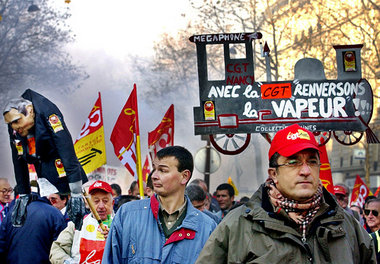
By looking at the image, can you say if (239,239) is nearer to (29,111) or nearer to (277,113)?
(29,111)

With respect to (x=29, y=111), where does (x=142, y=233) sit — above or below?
below

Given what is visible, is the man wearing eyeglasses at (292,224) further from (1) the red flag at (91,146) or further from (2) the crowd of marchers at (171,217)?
(1) the red flag at (91,146)

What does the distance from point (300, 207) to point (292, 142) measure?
0.32 m

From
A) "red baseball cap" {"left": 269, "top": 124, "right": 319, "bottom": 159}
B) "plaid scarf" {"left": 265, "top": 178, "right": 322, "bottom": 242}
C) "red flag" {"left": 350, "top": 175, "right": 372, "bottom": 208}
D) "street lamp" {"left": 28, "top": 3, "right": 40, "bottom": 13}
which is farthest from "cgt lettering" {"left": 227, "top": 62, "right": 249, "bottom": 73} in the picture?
"street lamp" {"left": 28, "top": 3, "right": 40, "bottom": 13}

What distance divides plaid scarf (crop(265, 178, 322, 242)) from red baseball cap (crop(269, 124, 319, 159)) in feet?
0.69

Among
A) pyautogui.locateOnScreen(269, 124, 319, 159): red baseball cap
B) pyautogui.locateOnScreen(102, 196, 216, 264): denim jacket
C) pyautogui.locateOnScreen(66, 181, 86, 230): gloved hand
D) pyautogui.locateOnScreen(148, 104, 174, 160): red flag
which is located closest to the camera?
pyautogui.locateOnScreen(269, 124, 319, 159): red baseball cap

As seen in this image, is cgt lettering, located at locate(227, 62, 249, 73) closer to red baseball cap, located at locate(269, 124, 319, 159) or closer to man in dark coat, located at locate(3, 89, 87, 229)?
man in dark coat, located at locate(3, 89, 87, 229)

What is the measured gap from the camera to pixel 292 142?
3162mm

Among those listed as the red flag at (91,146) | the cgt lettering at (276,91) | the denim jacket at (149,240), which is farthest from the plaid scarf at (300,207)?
the red flag at (91,146)

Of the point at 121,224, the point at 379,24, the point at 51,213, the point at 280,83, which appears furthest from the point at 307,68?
the point at 379,24

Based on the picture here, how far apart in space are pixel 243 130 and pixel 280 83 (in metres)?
0.74

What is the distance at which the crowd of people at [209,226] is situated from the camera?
A: 3.03 metres

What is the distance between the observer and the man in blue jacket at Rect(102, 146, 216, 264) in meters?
4.06

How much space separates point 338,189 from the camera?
909 cm
